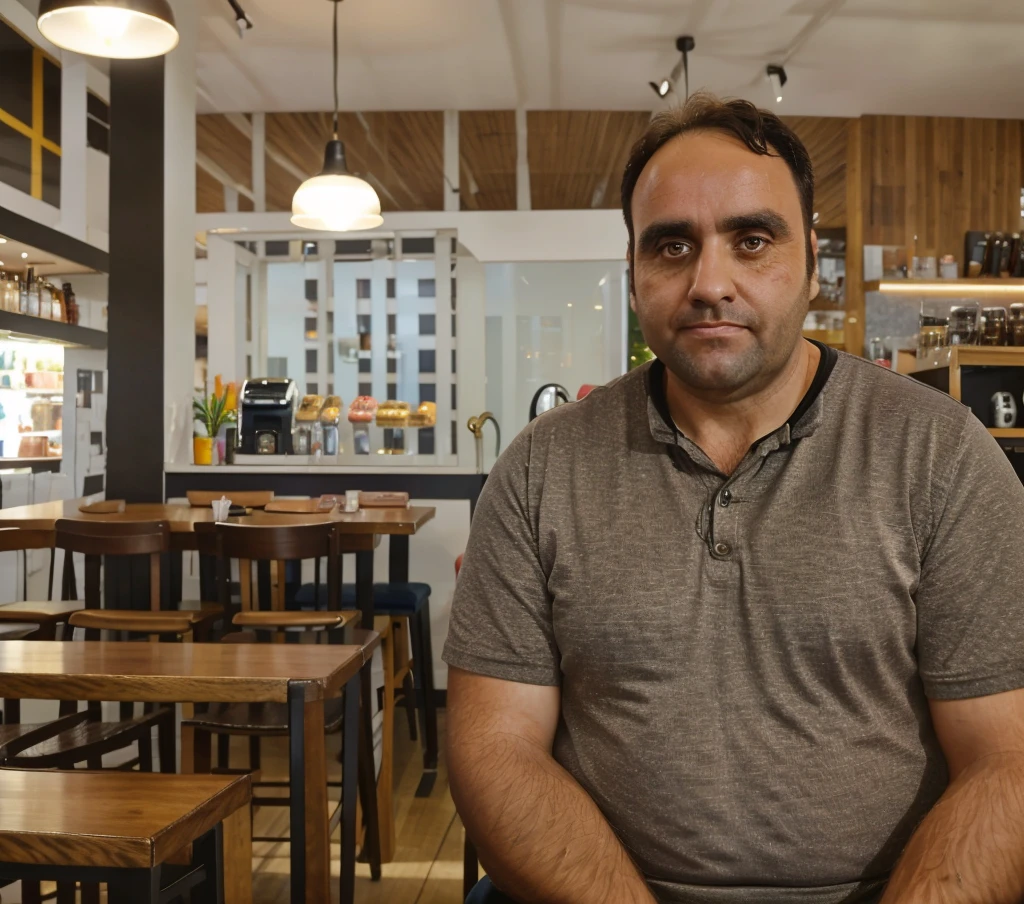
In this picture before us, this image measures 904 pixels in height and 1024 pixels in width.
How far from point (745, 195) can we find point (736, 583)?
50cm

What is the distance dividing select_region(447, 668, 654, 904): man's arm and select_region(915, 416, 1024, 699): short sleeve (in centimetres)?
44

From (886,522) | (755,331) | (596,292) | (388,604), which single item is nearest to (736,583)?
(886,522)

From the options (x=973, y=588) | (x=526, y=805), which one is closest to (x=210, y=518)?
(x=526, y=805)

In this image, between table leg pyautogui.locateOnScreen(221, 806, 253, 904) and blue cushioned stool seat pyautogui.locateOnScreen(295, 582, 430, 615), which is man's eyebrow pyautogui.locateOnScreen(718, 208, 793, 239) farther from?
blue cushioned stool seat pyautogui.locateOnScreen(295, 582, 430, 615)

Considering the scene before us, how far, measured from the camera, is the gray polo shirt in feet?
3.72

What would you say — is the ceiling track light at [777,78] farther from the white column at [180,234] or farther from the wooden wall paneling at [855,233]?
the white column at [180,234]

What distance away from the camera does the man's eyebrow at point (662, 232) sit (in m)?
1.25

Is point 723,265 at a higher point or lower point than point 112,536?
higher

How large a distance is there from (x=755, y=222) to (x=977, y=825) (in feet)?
2.49

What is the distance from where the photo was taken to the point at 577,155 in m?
7.07

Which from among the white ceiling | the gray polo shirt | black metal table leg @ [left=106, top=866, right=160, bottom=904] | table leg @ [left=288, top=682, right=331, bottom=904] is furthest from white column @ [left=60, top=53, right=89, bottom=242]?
the gray polo shirt

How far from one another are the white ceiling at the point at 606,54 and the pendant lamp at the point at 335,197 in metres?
1.00

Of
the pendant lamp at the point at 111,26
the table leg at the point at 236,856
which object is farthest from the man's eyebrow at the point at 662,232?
the pendant lamp at the point at 111,26

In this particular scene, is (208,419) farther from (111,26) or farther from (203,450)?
(111,26)
